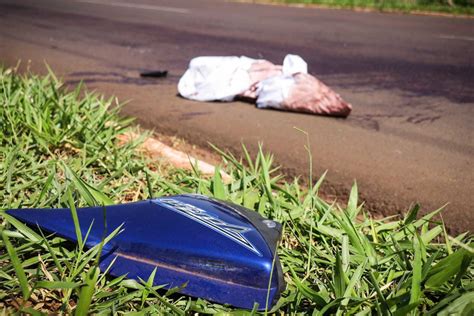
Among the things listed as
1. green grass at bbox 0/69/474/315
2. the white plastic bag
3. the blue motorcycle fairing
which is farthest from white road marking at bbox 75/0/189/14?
the blue motorcycle fairing

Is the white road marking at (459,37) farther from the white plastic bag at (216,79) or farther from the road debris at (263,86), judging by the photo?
the white plastic bag at (216,79)

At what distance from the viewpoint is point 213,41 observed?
7477 millimetres

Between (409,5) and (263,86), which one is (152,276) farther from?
(409,5)

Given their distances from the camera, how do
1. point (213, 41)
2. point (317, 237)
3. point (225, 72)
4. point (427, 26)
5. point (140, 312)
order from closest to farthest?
1. point (140, 312)
2. point (317, 237)
3. point (225, 72)
4. point (213, 41)
5. point (427, 26)

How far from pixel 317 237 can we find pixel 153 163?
Result: 1117 millimetres

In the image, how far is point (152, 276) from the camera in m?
1.57

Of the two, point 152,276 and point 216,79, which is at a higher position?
point 216,79

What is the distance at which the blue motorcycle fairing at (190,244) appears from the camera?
153 centimetres

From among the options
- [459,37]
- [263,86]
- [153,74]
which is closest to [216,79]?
[263,86]

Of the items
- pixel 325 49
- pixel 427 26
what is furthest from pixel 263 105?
pixel 427 26

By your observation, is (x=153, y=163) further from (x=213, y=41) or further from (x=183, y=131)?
(x=213, y=41)

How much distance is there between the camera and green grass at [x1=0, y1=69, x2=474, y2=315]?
1.51 meters

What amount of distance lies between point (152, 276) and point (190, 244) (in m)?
0.17

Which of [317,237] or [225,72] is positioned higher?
[225,72]
